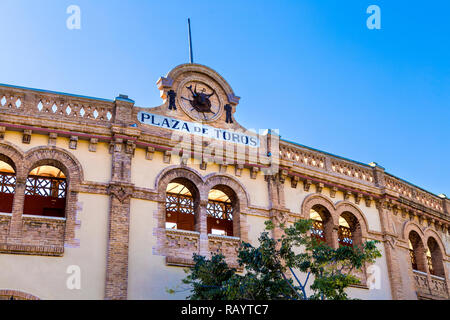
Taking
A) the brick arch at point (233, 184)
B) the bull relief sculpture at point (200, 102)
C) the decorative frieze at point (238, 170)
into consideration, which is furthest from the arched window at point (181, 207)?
the bull relief sculpture at point (200, 102)

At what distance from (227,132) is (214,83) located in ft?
6.80

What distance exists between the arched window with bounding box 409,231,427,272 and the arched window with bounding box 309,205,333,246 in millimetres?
5173

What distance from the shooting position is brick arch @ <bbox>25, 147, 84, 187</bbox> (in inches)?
651

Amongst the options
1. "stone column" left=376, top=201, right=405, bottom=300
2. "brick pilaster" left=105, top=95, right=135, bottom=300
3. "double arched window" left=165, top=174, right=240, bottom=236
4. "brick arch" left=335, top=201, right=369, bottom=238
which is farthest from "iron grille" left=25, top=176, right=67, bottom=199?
"stone column" left=376, top=201, right=405, bottom=300

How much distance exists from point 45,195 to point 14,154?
1697 millimetres

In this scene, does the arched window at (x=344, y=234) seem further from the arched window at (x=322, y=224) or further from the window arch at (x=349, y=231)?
the arched window at (x=322, y=224)

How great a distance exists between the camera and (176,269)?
17.0 m

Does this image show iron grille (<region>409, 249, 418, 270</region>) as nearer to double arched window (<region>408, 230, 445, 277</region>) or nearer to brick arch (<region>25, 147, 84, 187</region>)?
double arched window (<region>408, 230, 445, 277</region>)

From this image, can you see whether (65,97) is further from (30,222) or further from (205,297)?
(205,297)

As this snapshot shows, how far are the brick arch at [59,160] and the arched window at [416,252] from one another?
14873 mm

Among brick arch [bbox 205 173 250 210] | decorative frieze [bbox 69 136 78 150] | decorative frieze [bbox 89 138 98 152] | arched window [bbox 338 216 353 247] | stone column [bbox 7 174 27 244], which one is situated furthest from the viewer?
arched window [bbox 338 216 353 247]

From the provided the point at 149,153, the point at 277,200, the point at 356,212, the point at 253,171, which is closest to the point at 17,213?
the point at 149,153

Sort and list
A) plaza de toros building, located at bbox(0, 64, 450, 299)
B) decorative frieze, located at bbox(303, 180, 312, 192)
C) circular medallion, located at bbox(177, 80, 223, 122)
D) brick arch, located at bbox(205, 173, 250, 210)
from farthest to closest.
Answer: decorative frieze, located at bbox(303, 180, 312, 192) → circular medallion, located at bbox(177, 80, 223, 122) → brick arch, located at bbox(205, 173, 250, 210) → plaza de toros building, located at bbox(0, 64, 450, 299)

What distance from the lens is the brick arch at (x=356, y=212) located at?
70.6 ft
